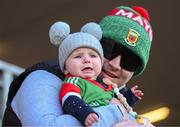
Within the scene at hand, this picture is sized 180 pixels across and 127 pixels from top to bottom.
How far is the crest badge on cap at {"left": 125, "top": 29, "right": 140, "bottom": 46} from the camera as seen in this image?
1.81m

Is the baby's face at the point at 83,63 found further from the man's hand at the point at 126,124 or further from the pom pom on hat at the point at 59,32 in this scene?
the man's hand at the point at 126,124

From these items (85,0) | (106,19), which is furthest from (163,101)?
(106,19)

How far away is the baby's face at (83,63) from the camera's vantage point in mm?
1521

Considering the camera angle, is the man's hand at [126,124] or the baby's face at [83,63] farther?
the baby's face at [83,63]

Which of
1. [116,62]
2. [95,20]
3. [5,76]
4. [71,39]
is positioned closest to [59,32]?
[71,39]

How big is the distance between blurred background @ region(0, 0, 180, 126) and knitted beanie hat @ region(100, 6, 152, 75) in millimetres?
3391

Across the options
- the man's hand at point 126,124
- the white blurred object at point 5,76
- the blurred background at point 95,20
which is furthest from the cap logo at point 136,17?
the blurred background at point 95,20

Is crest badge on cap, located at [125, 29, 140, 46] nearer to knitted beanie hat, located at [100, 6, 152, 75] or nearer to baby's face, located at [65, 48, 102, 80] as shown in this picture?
knitted beanie hat, located at [100, 6, 152, 75]

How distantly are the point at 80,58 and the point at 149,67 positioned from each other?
15.2ft

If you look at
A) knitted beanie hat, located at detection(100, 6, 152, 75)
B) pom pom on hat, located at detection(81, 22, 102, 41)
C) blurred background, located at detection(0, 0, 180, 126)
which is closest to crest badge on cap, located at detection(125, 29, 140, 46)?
knitted beanie hat, located at detection(100, 6, 152, 75)

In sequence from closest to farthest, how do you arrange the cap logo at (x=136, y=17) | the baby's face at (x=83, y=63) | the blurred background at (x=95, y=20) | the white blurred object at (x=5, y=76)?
1. the baby's face at (x=83, y=63)
2. the cap logo at (x=136, y=17)
3. the white blurred object at (x=5, y=76)
4. the blurred background at (x=95, y=20)

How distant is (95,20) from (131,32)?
3808mm

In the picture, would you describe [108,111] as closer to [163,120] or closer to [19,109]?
[19,109]

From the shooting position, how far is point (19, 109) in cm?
148
